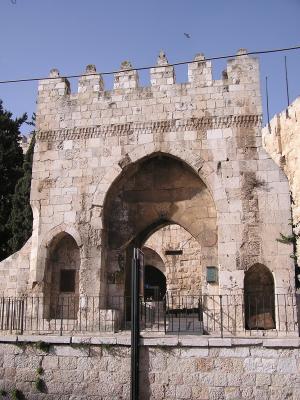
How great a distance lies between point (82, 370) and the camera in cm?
798

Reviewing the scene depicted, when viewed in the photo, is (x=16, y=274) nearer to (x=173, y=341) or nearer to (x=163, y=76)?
(x=173, y=341)

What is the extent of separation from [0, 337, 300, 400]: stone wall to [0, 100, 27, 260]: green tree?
7559mm

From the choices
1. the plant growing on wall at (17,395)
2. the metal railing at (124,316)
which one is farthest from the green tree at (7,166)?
the plant growing on wall at (17,395)

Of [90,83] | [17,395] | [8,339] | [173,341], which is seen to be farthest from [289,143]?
[17,395]

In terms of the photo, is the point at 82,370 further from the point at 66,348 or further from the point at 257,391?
the point at 257,391

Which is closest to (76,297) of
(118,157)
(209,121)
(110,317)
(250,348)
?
(110,317)

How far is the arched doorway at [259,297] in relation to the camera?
954 centimetres

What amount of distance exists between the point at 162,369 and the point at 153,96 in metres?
6.34

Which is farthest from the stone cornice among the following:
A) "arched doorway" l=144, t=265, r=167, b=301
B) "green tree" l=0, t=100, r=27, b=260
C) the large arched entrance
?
"arched doorway" l=144, t=265, r=167, b=301

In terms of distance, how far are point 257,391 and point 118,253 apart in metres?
4.77

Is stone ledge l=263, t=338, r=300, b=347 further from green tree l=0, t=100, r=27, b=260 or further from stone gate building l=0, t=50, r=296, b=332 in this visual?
green tree l=0, t=100, r=27, b=260

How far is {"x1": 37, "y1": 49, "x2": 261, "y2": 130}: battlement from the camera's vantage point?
1048 cm

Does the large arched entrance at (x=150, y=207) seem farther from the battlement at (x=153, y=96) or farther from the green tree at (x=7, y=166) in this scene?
the green tree at (x=7, y=166)

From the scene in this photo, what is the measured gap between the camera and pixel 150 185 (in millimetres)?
11492
